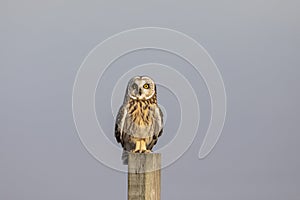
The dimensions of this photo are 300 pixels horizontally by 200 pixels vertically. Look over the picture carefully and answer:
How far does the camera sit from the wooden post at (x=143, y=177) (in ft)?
8.87

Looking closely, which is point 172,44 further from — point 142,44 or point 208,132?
point 208,132

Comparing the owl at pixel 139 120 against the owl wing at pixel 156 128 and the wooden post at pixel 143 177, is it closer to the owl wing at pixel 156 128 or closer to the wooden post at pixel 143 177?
the owl wing at pixel 156 128

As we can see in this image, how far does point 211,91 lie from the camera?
2.68 meters

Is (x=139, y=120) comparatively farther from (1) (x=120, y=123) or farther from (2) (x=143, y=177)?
(2) (x=143, y=177)

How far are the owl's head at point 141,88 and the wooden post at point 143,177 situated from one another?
1.47m

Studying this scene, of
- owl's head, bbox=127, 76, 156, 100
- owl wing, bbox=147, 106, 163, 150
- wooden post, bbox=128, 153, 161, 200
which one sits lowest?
wooden post, bbox=128, 153, 161, 200

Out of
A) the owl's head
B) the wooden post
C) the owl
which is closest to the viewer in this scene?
the wooden post

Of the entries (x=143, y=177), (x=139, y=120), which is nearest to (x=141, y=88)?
(x=139, y=120)

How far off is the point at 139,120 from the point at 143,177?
185 cm

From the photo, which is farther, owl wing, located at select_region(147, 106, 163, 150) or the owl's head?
owl wing, located at select_region(147, 106, 163, 150)

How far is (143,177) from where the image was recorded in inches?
107

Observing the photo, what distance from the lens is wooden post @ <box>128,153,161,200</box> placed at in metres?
2.70

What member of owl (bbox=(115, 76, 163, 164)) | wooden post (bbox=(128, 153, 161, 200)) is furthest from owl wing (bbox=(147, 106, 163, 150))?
wooden post (bbox=(128, 153, 161, 200))

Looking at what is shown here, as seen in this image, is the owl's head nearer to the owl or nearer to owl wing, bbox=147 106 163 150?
the owl
